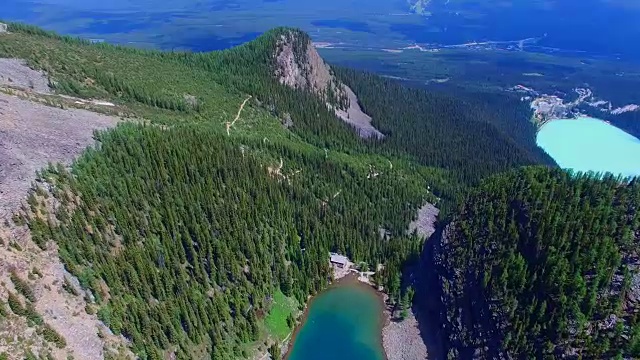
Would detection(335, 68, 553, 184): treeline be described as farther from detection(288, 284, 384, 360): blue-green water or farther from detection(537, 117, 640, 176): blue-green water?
detection(288, 284, 384, 360): blue-green water

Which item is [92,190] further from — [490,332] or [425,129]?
[425,129]

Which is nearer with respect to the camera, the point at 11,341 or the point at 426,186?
the point at 11,341

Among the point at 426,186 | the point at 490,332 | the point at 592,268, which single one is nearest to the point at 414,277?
the point at 490,332

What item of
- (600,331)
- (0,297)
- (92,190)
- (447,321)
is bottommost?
(447,321)

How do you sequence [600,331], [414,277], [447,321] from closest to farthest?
1. [600,331]
2. [447,321]
3. [414,277]

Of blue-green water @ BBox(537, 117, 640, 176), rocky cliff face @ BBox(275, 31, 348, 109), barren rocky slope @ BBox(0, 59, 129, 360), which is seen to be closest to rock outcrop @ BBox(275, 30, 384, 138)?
rocky cliff face @ BBox(275, 31, 348, 109)

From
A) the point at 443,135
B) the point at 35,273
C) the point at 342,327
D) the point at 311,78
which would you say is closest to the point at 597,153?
the point at 443,135
